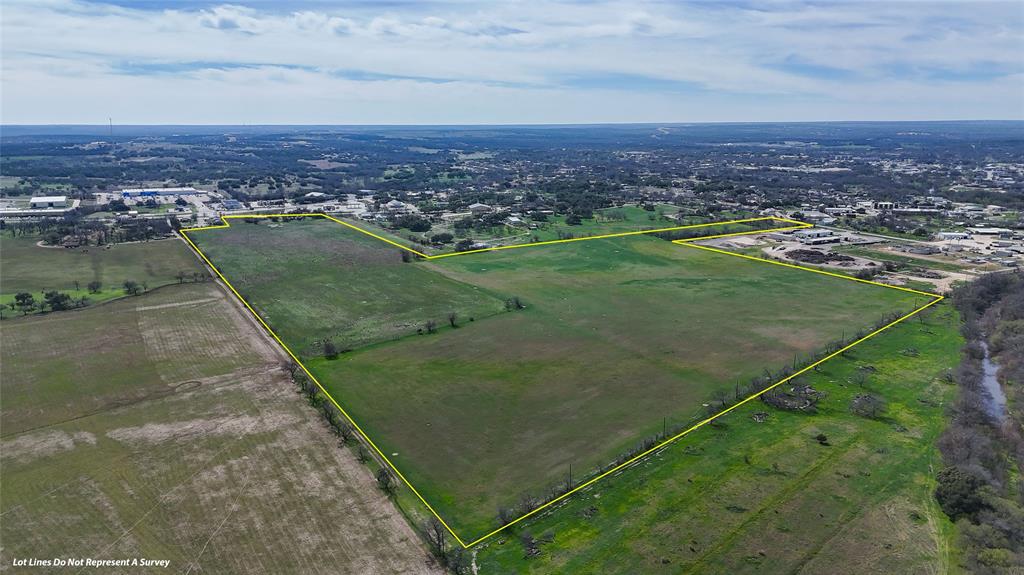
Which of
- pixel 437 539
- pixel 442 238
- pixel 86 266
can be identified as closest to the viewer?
pixel 437 539

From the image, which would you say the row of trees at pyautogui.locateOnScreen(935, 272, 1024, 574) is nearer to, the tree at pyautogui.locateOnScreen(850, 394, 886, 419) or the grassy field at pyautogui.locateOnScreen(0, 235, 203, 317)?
the tree at pyautogui.locateOnScreen(850, 394, 886, 419)

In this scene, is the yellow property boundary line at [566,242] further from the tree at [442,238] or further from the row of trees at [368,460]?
the tree at [442,238]

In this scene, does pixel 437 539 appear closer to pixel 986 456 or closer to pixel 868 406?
pixel 868 406

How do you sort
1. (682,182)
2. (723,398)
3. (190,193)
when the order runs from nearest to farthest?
(723,398) < (190,193) < (682,182)

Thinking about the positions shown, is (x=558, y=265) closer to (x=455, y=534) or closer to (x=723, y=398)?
(x=723, y=398)

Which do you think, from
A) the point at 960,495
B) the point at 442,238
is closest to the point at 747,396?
the point at 960,495

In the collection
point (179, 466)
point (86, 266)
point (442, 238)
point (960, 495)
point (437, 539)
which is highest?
point (442, 238)

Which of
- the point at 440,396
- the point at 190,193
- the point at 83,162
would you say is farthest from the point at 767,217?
the point at 83,162

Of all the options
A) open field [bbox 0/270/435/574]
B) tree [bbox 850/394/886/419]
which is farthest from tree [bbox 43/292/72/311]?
tree [bbox 850/394/886/419]
